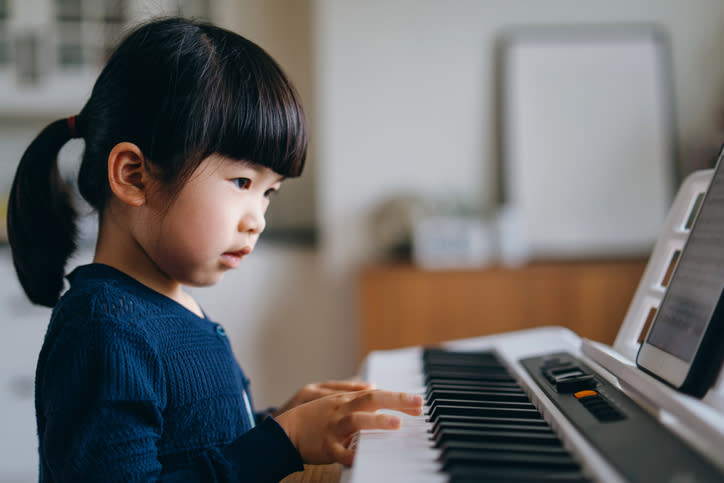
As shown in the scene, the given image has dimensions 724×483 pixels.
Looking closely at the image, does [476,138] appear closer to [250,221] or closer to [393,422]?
[250,221]

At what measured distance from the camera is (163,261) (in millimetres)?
744

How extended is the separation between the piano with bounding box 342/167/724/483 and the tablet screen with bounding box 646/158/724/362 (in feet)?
0.14

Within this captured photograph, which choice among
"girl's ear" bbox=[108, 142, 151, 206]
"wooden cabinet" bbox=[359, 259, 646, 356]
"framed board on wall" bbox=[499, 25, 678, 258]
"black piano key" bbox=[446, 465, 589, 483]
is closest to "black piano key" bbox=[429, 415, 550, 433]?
"black piano key" bbox=[446, 465, 589, 483]

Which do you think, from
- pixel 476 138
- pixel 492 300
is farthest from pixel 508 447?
pixel 476 138

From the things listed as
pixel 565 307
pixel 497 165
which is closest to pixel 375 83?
pixel 497 165

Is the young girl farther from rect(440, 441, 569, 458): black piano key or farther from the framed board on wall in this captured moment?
the framed board on wall

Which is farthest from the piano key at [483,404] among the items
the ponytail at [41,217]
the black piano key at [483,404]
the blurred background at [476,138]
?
the blurred background at [476,138]

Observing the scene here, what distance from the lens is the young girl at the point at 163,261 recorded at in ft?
2.00

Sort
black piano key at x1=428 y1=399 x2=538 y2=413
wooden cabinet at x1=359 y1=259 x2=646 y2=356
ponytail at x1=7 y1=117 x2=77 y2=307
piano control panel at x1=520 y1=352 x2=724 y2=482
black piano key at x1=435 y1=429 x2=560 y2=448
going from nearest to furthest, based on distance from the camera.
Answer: piano control panel at x1=520 y1=352 x2=724 y2=482 → black piano key at x1=435 y1=429 x2=560 y2=448 → black piano key at x1=428 y1=399 x2=538 y2=413 → ponytail at x1=7 y1=117 x2=77 y2=307 → wooden cabinet at x1=359 y1=259 x2=646 y2=356

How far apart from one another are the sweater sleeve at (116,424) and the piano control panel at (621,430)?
0.33 metres

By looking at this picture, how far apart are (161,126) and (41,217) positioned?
261 mm

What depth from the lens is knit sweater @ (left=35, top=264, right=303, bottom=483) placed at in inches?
23.2

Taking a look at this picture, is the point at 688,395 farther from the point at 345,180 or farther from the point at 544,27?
the point at 544,27

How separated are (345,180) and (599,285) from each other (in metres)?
1.07
